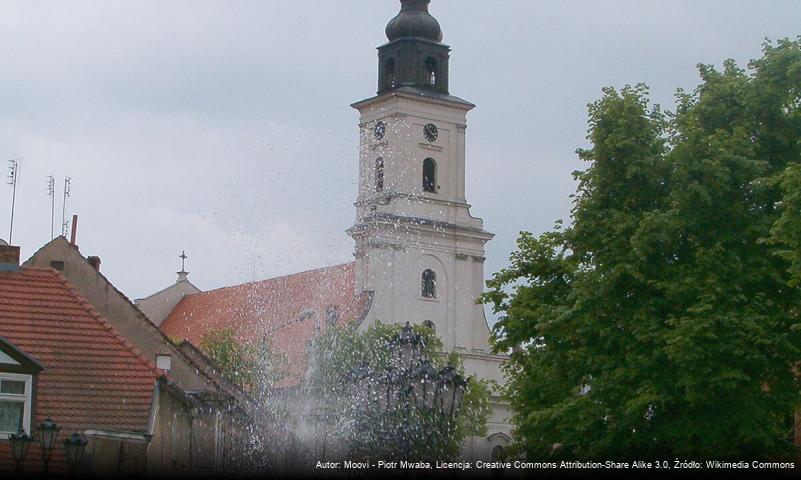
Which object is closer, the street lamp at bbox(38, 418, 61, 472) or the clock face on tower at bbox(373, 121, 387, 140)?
the street lamp at bbox(38, 418, 61, 472)

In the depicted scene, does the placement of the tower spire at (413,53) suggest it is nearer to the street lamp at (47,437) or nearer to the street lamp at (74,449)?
the street lamp at (74,449)

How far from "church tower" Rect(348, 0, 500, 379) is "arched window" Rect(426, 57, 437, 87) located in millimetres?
57

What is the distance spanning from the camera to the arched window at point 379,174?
9500 cm

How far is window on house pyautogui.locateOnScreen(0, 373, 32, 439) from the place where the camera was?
28188mm

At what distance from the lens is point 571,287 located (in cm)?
3916

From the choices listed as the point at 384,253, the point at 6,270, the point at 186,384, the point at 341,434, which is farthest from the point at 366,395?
the point at 384,253

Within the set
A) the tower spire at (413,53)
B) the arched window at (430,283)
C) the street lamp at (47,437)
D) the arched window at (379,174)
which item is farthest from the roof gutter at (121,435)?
the tower spire at (413,53)

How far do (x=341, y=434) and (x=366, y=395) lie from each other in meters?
2.04

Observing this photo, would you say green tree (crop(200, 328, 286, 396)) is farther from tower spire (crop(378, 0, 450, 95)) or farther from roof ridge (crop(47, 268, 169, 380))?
tower spire (crop(378, 0, 450, 95))

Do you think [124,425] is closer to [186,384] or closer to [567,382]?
[186,384]

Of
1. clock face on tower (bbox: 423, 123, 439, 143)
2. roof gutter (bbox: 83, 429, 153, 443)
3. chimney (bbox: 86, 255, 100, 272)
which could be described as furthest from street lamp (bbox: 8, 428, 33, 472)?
clock face on tower (bbox: 423, 123, 439, 143)

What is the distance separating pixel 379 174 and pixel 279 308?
30.9 ft

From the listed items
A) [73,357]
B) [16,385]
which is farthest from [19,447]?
[73,357]

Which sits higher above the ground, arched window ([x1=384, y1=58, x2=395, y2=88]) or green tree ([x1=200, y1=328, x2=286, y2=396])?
arched window ([x1=384, y1=58, x2=395, y2=88])
